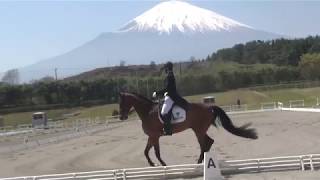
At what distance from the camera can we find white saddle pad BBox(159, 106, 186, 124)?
46.0ft

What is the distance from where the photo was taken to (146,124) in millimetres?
14156

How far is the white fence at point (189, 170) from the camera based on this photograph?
43.7 ft

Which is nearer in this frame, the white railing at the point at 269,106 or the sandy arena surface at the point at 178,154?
the sandy arena surface at the point at 178,154

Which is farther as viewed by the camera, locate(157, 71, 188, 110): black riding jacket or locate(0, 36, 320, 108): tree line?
locate(0, 36, 320, 108): tree line

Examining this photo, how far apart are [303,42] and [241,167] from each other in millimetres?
159650

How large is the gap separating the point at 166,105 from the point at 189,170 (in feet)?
5.39

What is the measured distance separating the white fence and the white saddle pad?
1188 mm

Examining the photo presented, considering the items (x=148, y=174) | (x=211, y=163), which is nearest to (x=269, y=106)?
(x=148, y=174)

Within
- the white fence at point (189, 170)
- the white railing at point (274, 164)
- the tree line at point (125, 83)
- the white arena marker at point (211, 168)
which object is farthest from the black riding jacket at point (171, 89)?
the tree line at point (125, 83)

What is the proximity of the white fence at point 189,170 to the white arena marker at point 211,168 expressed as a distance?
794 mm

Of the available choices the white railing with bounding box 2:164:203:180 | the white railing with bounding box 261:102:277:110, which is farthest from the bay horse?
the white railing with bounding box 261:102:277:110

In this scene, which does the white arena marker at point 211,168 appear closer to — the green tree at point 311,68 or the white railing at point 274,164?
the white railing at point 274,164

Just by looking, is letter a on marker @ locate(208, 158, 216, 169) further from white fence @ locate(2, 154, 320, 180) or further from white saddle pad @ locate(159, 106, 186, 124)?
white saddle pad @ locate(159, 106, 186, 124)

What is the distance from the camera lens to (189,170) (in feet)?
43.8
